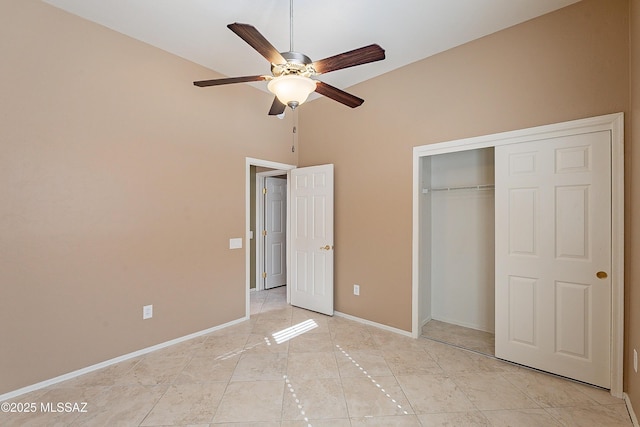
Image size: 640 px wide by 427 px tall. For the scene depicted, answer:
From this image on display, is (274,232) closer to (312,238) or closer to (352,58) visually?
(312,238)

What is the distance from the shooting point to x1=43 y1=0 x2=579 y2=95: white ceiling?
2270 mm

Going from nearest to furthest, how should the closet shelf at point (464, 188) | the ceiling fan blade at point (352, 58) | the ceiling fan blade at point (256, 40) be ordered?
the ceiling fan blade at point (256, 40) < the ceiling fan blade at point (352, 58) < the closet shelf at point (464, 188)

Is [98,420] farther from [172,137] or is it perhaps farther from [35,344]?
[172,137]

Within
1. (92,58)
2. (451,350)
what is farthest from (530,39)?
(92,58)

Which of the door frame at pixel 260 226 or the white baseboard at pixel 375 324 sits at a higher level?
the door frame at pixel 260 226

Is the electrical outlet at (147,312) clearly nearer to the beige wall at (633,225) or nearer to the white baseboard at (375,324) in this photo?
the white baseboard at (375,324)

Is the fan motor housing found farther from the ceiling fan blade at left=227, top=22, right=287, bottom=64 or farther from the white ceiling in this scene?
the white ceiling

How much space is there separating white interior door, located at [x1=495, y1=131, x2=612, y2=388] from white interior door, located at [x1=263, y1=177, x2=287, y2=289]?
370 cm

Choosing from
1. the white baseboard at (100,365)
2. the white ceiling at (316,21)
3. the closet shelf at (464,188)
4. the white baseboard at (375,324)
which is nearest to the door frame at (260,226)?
the white baseboard at (100,365)

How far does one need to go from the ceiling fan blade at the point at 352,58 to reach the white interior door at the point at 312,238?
1.94 metres

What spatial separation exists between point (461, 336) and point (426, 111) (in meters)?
2.55

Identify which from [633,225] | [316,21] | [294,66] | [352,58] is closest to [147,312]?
[294,66]

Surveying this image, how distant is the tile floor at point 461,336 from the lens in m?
2.89

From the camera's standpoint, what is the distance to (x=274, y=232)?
17.5 ft
